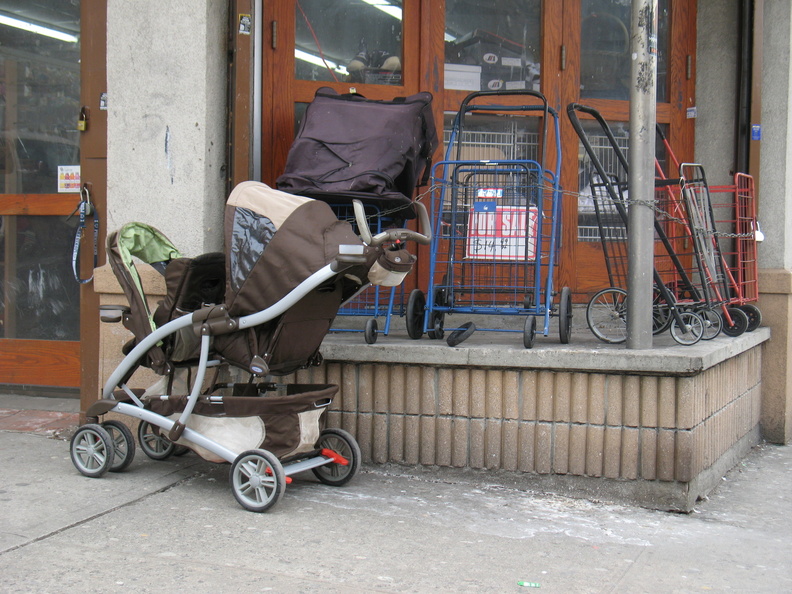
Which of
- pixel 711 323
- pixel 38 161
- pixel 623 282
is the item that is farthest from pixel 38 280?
pixel 711 323

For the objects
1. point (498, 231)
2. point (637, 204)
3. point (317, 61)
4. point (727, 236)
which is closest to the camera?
point (637, 204)

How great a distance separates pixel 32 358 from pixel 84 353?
901mm

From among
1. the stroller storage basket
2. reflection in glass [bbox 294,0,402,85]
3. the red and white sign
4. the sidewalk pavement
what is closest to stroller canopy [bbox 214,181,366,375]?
the stroller storage basket

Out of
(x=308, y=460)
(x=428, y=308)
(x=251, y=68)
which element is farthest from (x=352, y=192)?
(x=308, y=460)

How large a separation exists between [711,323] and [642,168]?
1468 mm

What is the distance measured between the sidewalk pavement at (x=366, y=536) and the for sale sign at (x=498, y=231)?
1346 mm

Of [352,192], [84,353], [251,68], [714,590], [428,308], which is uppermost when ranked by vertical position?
[251,68]

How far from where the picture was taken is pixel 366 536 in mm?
3742

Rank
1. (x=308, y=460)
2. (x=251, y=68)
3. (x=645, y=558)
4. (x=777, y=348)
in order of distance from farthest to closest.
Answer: (x=777, y=348) < (x=251, y=68) < (x=308, y=460) < (x=645, y=558)

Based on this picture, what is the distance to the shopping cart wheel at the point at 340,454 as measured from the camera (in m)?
4.46

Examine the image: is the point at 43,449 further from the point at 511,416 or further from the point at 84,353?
the point at 511,416

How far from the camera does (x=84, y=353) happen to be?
5.55m

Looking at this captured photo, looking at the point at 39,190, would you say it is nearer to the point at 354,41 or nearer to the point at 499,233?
the point at 354,41

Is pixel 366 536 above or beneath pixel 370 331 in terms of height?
beneath
